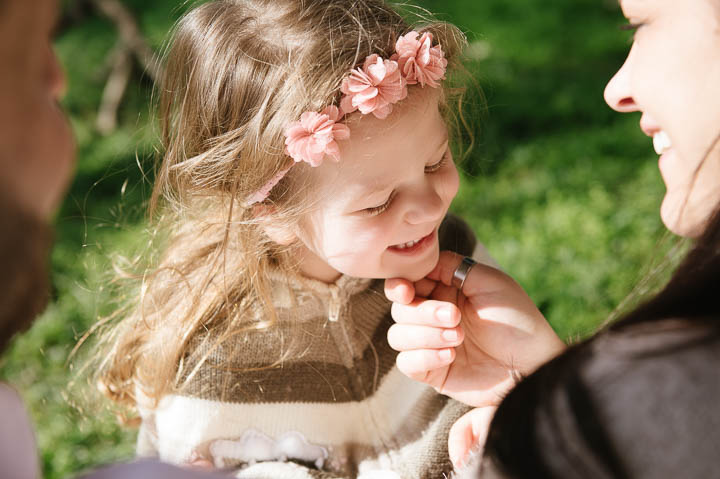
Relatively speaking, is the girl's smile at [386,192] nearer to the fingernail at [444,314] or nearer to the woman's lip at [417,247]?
the woman's lip at [417,247]

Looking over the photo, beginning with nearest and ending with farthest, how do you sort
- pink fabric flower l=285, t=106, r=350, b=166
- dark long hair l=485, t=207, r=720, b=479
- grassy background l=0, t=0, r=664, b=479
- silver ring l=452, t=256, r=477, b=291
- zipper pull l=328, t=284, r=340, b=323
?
dark long hair l=485, t=207, r=720, b=479 < pink fabric flower l=285, t=106, r=350, b=166 < silver ring l=452, t=256, r=477, b=291 < zipper pull l=328, t=284, r=340, b=323 < grassy background l=0, t=0, r=664, b=479

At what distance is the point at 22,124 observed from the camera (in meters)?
1.01

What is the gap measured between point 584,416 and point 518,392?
0.14 metres

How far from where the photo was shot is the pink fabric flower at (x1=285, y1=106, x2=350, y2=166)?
5.81ft

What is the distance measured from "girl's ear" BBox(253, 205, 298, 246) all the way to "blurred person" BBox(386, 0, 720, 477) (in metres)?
0.33

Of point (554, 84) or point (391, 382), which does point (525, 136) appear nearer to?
point (554, 84)

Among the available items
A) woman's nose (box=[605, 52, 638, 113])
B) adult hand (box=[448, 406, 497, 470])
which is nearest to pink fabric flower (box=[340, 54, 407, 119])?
woman's nose (box=[605, 52, 638, 113])

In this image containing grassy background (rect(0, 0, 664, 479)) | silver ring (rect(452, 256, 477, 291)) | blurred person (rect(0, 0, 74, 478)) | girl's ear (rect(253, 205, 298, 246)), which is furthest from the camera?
grassy background (rect(0, 0, 664, 479))

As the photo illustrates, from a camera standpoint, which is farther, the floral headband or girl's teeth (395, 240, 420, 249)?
girl's teeth (395, 240, 420, 249)

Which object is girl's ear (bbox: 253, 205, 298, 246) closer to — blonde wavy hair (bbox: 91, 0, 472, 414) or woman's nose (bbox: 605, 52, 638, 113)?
blonde wavy hair (bbox: 91, 0, 472, 414)

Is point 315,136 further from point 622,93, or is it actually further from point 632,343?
point 632,343

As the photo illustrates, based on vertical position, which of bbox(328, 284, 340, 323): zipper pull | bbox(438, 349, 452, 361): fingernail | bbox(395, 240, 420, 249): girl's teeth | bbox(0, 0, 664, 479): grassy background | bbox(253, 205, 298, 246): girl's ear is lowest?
bbox(0, 0, 664, 479): grassy background

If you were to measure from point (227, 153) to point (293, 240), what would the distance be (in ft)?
1.03

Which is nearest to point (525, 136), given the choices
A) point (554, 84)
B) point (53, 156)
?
point (554, 84)
